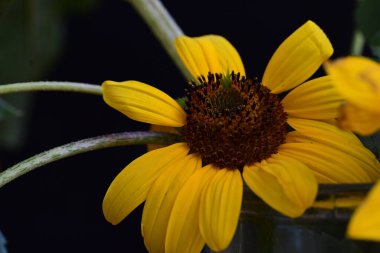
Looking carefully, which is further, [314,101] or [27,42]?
[27,42]

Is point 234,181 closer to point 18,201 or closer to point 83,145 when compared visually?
point 83,145

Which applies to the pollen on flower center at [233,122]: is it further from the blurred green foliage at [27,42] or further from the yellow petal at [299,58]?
the blurred green foliage at [27,42]

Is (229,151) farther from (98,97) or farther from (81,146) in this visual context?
(98,97)

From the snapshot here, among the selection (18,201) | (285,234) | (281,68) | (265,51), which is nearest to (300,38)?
(281,68)

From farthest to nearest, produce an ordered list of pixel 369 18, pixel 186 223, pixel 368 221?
pixel 369 18, pixel 186 223, pixel 368 221

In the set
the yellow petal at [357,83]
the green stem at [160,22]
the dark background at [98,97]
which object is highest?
the green stem at [160,22]

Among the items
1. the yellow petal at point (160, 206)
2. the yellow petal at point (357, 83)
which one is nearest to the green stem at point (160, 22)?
the yellow petal at point (160, 206)

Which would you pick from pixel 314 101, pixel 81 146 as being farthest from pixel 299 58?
pixel 81 146
